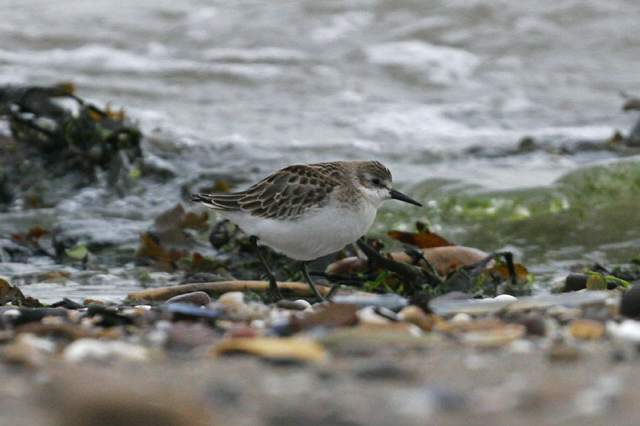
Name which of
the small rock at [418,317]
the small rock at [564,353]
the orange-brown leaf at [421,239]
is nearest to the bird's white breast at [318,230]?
the orange-brown leaf at [421,239]

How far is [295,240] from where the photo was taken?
511 cm

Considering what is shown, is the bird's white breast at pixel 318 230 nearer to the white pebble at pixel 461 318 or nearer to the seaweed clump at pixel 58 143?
the white pebble at pixel 461 318

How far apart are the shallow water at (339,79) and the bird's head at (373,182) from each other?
2.20 m

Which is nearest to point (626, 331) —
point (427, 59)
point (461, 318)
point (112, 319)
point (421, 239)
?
point (461, 318)

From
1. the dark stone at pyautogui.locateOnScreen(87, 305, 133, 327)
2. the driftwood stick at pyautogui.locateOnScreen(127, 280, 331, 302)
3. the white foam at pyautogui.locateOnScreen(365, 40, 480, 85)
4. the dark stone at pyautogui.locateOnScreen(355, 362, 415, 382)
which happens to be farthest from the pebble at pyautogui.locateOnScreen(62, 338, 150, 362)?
the white foam at pyautogui.locateOnScreen(365, 40, 480, 85)

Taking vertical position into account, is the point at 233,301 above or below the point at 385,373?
below

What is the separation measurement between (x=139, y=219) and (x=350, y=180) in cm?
280

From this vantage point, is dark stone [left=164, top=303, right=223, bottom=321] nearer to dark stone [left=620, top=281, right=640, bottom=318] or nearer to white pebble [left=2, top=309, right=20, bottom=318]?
white pebble [left=2, top=309, right=20, bottom=318]

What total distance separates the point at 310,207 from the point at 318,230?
129 mm

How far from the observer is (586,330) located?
3.27 metres

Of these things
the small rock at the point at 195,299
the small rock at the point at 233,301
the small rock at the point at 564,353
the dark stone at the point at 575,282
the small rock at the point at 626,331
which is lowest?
the dark stone at the point at 575,282

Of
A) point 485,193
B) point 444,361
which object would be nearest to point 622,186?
point 485,193

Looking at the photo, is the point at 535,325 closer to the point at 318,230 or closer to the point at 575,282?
the point at 318,230

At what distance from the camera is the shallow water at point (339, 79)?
9.20 meters
